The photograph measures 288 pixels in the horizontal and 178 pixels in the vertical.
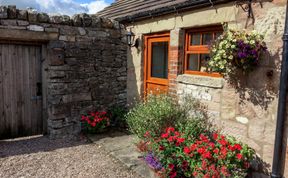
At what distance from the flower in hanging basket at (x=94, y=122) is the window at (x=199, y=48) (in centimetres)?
227

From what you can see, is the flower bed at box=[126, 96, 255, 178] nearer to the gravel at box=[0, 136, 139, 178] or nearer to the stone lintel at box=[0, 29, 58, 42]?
the gravel at box=[0, 136, 139, 178]

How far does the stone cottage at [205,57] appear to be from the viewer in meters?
3.30

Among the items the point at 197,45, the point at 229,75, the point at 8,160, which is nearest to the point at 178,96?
the point at 197,45

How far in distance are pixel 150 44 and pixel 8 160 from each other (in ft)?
12.8

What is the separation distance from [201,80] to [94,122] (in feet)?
8.68

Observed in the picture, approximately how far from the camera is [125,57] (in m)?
Answer: 6.36

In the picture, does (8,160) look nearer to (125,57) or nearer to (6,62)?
(6,62)

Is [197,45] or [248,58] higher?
[197,45]

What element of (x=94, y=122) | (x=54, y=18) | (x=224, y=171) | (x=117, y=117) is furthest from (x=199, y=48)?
(x=54, y=18)

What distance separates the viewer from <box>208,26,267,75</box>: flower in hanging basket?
322 cm

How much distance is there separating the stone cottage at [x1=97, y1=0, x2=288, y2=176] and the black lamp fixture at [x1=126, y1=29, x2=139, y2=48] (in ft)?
0.09

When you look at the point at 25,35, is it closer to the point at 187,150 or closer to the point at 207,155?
the point at 187,150

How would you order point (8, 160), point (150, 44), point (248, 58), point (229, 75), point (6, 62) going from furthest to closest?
point (150, 44)
point (6, 62)
point (8, 160)
point (229, 75)
point (248, 58)

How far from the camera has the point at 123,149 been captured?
4.67m
